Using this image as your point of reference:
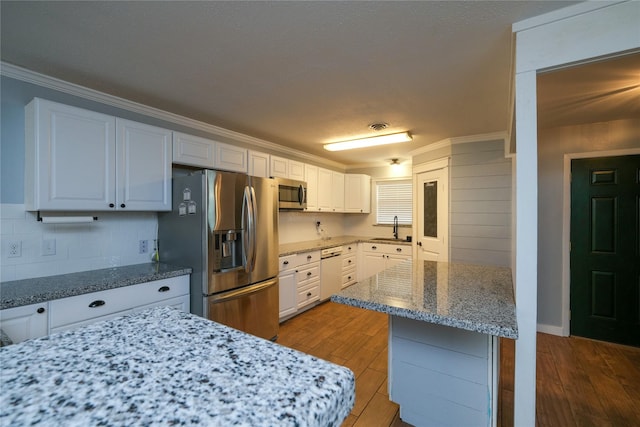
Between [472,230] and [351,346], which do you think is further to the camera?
[472,230]

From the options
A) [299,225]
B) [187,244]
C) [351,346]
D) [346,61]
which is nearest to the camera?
[346,61]

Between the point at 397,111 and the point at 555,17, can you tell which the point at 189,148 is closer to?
the point at 397,111

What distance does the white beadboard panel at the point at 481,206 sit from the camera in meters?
3.43

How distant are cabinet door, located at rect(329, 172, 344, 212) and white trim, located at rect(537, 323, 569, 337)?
3.20 meters

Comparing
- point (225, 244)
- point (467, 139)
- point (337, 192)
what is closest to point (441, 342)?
point (225, 244)

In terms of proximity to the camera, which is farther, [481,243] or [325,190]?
[325,190]

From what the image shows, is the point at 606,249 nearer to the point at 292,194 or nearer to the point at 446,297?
the point at 446,297

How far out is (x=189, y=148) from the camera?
2.80 m

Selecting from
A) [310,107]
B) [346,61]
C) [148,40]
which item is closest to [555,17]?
[346,61]

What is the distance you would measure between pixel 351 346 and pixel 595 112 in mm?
3399

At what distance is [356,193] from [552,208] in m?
2.92

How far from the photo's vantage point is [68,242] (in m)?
2.28

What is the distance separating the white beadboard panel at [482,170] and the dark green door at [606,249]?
2.16ft

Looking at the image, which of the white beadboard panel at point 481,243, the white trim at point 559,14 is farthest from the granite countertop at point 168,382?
the white beadboard panel at point 481,243
